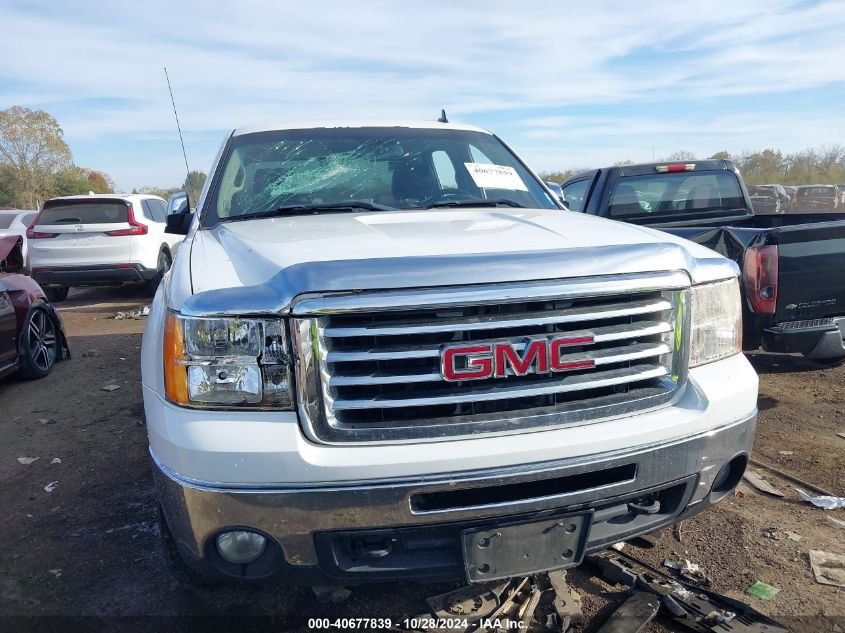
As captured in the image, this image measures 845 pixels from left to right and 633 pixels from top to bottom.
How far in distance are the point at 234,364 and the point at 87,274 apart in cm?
976

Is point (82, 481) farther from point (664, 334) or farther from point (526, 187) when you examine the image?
point (664, 334)

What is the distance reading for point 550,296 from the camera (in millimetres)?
1935

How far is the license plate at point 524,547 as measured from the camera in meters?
1.93

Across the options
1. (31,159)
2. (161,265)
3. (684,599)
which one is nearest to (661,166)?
(684,599)

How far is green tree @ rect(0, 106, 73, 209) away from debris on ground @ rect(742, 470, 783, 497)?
46672 millimetres

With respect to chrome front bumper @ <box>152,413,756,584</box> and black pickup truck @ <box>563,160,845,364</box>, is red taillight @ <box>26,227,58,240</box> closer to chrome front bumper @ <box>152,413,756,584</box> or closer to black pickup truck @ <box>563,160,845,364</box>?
black pickup truck @ <box>563,160,845,364</box>

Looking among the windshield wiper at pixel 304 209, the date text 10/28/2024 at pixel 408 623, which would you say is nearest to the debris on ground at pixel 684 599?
the date text 10/28/2024 at pixel 408 623

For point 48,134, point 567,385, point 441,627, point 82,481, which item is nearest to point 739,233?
point 567,385

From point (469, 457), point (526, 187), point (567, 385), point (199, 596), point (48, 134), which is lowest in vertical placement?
point (199, 596)

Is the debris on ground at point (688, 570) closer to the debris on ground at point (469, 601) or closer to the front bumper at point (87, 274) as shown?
the debris on ground at point (469, 601)

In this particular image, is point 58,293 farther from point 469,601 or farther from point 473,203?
point 469,601

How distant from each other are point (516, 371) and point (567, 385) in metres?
0.19

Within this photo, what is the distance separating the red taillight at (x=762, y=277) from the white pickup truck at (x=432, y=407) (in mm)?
2369

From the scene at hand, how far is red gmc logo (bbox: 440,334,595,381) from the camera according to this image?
1907 millimetres
